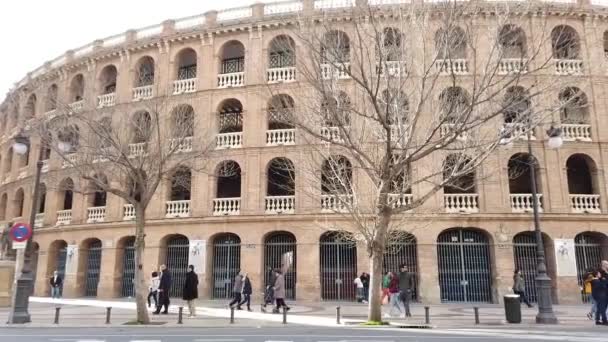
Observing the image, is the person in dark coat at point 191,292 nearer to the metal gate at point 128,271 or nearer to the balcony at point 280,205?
the balcony at point 280,205

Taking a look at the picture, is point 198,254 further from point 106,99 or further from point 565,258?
point 565,258

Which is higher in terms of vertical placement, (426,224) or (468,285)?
(426,224)

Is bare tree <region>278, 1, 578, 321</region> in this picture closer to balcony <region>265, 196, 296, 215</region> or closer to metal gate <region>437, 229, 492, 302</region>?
balcony <region>265, 196, 296, 215</region>

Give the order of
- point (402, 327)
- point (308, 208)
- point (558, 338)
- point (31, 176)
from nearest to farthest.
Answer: point (558, 338) < point (402, 327) < point (308, 208) < point (31, 176)

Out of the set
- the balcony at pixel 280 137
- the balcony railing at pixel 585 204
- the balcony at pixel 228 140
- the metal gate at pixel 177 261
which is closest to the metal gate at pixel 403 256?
the balcony at pixel 280 137

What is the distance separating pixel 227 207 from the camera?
22000 mm

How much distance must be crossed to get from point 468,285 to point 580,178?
808cm

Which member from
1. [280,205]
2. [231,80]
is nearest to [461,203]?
[280,205]

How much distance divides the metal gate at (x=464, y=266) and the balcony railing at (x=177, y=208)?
12.1 metres

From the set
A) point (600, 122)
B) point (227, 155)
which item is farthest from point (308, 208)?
point (600, 122)

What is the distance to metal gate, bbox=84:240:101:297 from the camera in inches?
955

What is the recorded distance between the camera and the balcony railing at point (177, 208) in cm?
2239

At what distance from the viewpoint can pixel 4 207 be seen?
31.3 meters

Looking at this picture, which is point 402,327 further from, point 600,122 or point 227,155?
point 600,122
